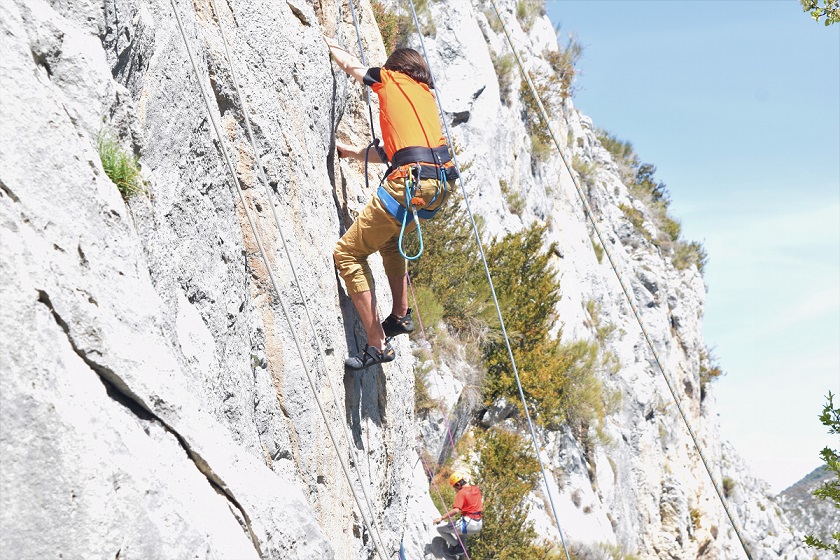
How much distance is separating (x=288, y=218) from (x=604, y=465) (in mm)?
12229

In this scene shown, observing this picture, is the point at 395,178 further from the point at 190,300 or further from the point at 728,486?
Answer: the point at 728,486

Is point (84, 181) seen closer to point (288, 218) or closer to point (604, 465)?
point (288, 218)

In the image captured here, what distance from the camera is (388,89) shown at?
5.92 meters

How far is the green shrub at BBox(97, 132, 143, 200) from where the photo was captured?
11.1 feet

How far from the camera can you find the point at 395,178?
580cm

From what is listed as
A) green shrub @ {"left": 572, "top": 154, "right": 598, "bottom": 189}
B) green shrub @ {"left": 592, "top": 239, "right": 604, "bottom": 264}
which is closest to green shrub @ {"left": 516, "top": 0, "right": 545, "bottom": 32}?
green shrub @ {"left": 572, "top": 154, "right": 598, "bottom": 189}

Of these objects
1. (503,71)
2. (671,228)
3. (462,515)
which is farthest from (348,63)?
(671,228)

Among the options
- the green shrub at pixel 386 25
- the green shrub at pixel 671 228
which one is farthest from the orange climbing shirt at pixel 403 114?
the green shrub at pixel 671 228

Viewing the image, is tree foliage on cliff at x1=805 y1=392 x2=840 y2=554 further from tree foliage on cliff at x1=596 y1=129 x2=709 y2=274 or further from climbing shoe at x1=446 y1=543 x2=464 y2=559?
tree foliage on cliff at x1=596 y1=129 x2=709 y2=274

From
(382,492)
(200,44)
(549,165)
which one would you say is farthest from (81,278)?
(549,165)

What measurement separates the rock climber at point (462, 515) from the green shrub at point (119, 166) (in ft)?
23.6

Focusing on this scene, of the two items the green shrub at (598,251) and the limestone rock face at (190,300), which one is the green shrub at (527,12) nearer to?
the green shrub at (598,251)

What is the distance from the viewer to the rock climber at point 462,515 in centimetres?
1000

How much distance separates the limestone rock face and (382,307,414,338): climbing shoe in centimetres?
22
